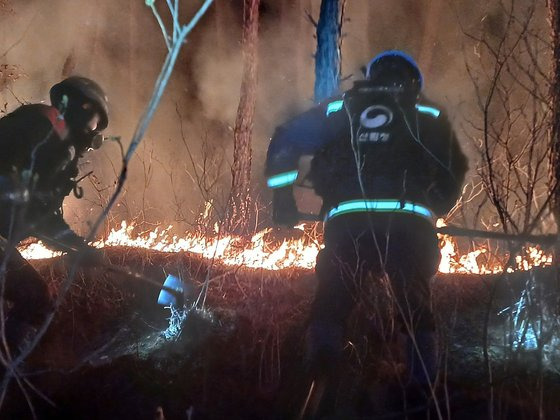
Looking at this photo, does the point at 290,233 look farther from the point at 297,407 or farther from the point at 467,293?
the point at 297,407

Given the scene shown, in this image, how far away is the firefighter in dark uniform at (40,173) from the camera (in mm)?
3938

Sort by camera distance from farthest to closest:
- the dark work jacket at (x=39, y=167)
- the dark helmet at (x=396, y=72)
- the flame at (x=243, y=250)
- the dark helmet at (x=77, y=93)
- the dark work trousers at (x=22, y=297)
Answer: the flame at (x=243, y=250) → the dark helmet at (x=77, y=93) → the dark work trousers at (x=22, y=297) → the dark work jacket at (x=39, y=167) → the dark helmet at (x=396, y=72)

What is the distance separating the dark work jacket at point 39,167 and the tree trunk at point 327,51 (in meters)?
4.54

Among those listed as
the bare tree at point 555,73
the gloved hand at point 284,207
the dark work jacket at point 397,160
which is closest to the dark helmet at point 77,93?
the gloved hand at point 284,207

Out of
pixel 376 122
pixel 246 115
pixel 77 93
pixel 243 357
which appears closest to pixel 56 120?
pixel 77 93

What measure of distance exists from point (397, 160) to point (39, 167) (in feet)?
9.83

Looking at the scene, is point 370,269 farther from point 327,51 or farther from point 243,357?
point 327,51

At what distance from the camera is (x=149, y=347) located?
4.50 meters

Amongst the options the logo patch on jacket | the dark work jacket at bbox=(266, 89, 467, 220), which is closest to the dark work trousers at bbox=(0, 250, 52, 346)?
the dark work jacket at bbox=(266, 89, 467, 220)

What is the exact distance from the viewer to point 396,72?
3549mm

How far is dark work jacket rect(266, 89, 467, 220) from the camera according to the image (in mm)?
3383

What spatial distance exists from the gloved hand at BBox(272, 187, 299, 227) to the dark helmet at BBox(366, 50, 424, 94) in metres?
1.03

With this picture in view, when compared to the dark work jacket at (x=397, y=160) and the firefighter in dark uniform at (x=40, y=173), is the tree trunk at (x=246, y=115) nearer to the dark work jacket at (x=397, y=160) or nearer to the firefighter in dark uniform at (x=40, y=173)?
the firefighter in dark uniform at (x=40, y=173)

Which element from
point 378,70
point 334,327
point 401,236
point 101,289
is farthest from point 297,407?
point 101,289
